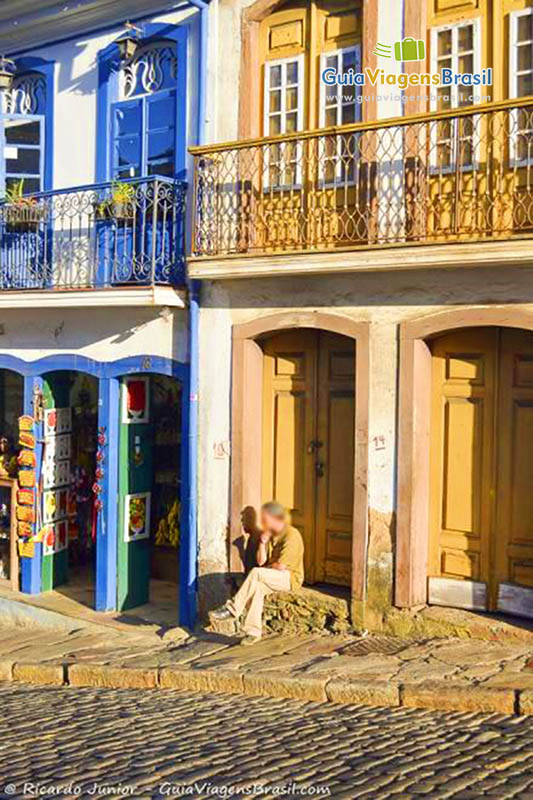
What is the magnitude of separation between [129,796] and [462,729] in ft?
8.70

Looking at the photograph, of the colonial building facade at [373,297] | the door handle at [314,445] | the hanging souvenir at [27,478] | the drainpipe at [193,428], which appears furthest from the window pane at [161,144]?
the hanging souvenir at [27,478]

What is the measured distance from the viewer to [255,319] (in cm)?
1141

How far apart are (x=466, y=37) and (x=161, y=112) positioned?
146 inches

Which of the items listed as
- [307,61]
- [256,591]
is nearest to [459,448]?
[256,591]

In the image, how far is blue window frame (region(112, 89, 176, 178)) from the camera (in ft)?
40.6

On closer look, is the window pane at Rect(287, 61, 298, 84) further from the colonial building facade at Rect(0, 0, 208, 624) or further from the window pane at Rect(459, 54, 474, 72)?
the window pane at Rect(459, 54, 474, 72)

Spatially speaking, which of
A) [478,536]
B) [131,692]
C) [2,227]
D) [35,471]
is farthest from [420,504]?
[2,227]

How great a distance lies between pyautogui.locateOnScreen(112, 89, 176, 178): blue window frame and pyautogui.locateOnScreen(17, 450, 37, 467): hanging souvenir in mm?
3551

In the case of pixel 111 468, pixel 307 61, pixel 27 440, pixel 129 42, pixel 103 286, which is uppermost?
pixel 129 42

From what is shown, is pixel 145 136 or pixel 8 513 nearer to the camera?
pixel 145 136

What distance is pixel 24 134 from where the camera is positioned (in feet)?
45.1

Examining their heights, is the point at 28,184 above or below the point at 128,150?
below

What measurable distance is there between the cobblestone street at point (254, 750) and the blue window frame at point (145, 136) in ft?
19.7

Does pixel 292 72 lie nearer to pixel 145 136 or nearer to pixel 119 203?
pixel 145 136
